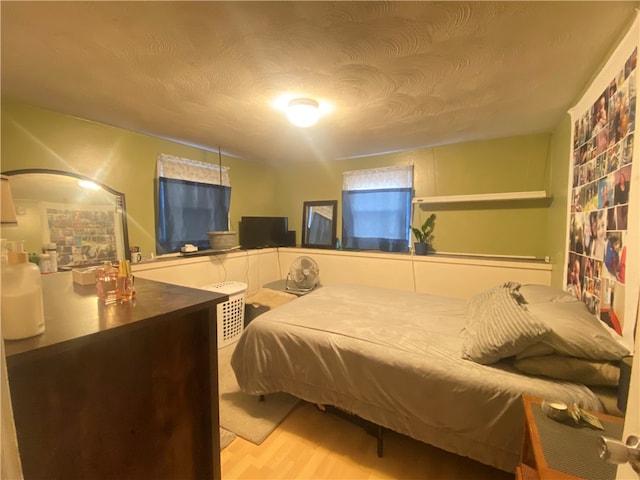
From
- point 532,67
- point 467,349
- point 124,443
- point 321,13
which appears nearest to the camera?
point 124,443

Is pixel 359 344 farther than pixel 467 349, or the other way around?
pixel 359 344

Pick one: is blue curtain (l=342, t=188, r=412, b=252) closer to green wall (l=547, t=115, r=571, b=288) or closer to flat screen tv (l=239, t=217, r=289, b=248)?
flat screen tv (l=239, t=217, r=289, b=248)

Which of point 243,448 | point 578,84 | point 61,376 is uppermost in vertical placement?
point 578,84

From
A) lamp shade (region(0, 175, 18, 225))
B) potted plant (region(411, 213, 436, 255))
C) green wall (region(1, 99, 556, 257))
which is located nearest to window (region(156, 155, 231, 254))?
green wall (region(1, 99, 556, 257))

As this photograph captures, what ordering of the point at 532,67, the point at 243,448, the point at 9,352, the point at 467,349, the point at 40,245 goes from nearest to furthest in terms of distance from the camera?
the point at 9,352 < the point at 467,349 < the point at 532,67 < the point at 243,448 < the point at 40,245

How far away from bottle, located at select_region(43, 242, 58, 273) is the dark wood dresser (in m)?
1.33

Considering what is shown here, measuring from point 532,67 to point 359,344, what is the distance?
1841mm

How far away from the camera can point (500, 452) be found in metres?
1.26

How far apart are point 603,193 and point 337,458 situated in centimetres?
207

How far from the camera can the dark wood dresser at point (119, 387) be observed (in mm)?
650

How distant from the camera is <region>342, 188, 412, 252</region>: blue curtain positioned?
351cm

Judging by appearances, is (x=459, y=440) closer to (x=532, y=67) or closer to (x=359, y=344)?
(x=359, y=344)

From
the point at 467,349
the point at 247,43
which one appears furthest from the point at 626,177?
the point at 247,43

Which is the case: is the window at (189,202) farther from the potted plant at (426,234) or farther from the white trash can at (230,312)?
the potted plant at (426,234)
